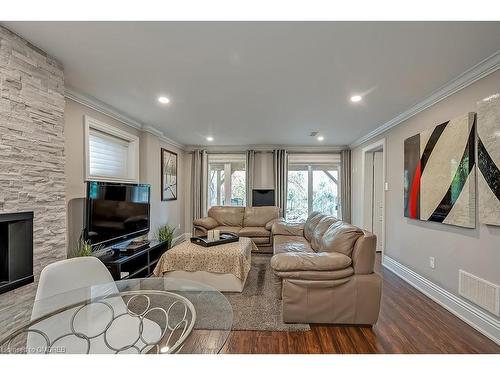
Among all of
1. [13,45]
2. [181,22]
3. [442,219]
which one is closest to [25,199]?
[13,45]

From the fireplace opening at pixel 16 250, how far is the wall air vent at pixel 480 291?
3644mm

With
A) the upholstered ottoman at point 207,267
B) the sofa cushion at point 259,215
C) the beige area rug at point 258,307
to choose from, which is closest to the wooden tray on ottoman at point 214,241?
the upholstered ottoman at point 207,267

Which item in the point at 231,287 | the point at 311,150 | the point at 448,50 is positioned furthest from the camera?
the point at 311,150

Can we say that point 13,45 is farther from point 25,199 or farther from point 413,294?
point 413,294

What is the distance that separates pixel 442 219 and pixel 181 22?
3.05 metres

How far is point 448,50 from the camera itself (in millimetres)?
1812

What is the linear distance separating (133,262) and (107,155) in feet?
5.25

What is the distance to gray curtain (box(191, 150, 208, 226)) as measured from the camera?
5.94 metres

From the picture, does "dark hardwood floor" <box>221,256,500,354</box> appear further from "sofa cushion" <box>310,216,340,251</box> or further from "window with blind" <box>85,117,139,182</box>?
"window with blind" <box>85,117,139,182</box>

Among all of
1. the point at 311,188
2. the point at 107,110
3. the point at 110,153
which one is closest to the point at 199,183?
the point at 110,153

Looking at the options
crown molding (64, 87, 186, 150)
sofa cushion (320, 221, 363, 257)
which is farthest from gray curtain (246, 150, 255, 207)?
sofa cushion (320, 221, 363, 257)

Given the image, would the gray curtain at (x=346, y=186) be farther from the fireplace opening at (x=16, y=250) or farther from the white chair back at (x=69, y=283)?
the fireplace opening at (x=16, y=250)

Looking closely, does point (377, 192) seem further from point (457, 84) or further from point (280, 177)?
point (457, 84)

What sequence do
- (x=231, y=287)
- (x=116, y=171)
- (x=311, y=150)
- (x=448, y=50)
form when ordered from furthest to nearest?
1. (x=311, y=150)
2. (x=116, y=171)
3. (x=231, y=287)
4. (x=448, y=50)
